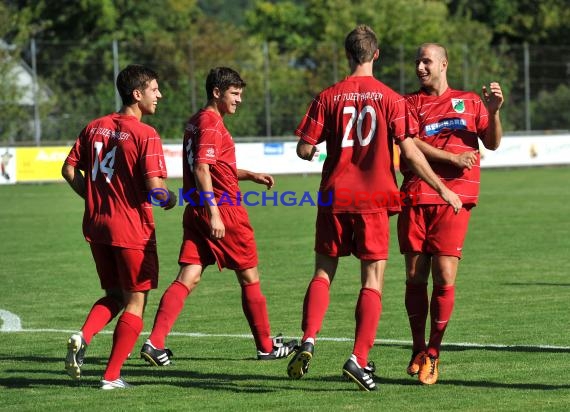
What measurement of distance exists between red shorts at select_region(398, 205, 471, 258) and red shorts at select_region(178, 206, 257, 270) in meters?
1.18

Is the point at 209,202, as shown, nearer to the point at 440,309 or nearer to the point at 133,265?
the point at 133,265

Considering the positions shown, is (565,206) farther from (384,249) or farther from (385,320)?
(384,249)

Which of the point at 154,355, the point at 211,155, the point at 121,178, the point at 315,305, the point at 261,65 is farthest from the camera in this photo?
the point at 261,65

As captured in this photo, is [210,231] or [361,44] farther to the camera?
[210,231]

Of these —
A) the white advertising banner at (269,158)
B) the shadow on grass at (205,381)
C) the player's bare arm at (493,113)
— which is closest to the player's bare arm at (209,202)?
the shadow on grass at (205,381)

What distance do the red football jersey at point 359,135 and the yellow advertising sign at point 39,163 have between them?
88.6 feet

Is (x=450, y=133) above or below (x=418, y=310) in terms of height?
above

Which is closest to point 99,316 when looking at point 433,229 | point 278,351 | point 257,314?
point 257,314

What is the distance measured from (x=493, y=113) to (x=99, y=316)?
2.85 meters

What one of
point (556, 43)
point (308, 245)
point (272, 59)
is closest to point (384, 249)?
point (308, 245)

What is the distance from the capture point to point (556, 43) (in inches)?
2542

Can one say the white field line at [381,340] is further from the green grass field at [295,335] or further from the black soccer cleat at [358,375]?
the black soccer cleat at [358,375]

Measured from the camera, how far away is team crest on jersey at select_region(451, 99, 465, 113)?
7.41 m

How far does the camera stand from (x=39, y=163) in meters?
34.1
